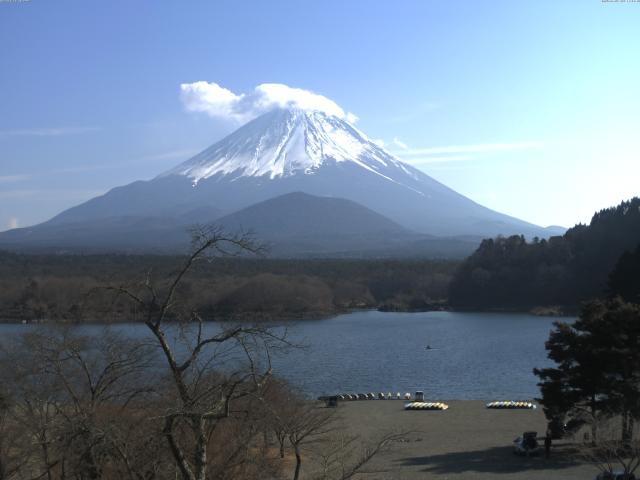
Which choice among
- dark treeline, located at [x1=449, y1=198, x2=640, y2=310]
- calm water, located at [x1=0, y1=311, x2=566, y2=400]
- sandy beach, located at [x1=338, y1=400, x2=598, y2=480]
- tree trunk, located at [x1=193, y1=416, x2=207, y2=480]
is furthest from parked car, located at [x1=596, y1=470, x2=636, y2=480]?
dark treeline, located at [x1=449, y1=198, x2=640, y2=310]

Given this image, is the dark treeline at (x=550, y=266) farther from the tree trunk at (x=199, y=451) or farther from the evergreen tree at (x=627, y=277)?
the tree trunk at (x=199, y=451)

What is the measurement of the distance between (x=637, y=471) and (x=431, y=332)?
22757 millimetres

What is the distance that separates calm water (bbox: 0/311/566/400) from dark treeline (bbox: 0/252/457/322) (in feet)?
12.4

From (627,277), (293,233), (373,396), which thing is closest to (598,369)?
(373,396)

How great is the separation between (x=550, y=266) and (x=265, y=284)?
604 inches

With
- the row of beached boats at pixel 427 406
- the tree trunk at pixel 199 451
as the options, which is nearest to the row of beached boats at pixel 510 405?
the row of beached boats at pixel 427 406

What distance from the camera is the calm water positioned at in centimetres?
1911

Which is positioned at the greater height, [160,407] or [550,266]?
[550,266]

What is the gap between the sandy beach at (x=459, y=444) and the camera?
1007cm

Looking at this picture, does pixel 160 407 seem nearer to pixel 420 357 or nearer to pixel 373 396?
pixel 373 396

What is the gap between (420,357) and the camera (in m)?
24.6

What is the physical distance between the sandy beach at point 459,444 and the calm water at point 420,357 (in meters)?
1.90

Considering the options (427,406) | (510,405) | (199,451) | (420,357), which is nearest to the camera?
(199,451)

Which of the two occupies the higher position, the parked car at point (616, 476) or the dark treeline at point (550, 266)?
the dark treeline at point (550, 266)
